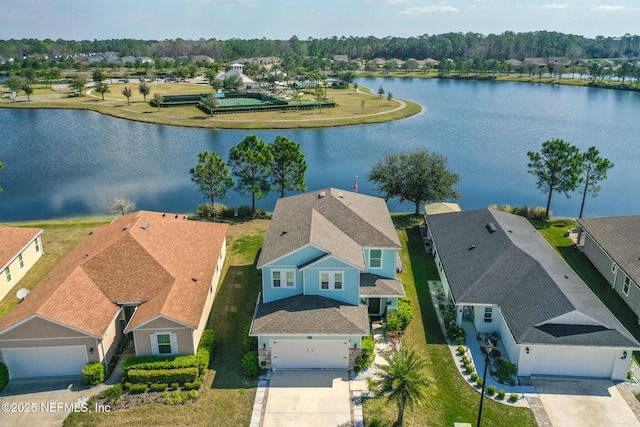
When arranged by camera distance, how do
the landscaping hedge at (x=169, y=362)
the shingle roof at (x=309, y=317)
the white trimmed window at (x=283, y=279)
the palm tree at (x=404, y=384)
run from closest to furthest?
the palm tree at (x=404, y=384)
the landscaping hedge at (x=169, y=362)
the shingle roof at (x=309, y=317)
the white trimmed window at (x=283, y=279)

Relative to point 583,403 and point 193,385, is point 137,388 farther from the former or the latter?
point 583,403

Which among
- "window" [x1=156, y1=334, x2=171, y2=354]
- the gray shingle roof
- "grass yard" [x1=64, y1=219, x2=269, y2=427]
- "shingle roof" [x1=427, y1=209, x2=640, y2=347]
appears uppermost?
"shingle roof" [x1=427, y1=209, x2=640, y2=347]

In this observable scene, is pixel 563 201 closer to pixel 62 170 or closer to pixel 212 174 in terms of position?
pixel 212 174

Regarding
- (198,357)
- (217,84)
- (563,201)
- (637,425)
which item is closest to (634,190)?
(563,201)

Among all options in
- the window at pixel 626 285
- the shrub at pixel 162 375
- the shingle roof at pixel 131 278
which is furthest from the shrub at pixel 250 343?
the window at pixel 626 285

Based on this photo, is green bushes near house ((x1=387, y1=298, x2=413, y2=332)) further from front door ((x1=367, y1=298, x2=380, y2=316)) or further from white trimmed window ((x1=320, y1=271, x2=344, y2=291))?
white trimmed window ((x1=320, y1=271, x2=344, y2=291))

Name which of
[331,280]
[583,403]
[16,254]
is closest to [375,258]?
[331,280]

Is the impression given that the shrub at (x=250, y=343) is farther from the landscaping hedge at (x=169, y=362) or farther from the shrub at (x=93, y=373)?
the shrub at (x=93, y=373)

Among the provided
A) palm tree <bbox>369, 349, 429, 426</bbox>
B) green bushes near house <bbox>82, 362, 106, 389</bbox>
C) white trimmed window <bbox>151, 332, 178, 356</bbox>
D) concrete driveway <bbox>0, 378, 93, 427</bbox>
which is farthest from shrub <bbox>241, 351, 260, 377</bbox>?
concrete driveway <bbox>0, 378, 93, 427</bbox>
